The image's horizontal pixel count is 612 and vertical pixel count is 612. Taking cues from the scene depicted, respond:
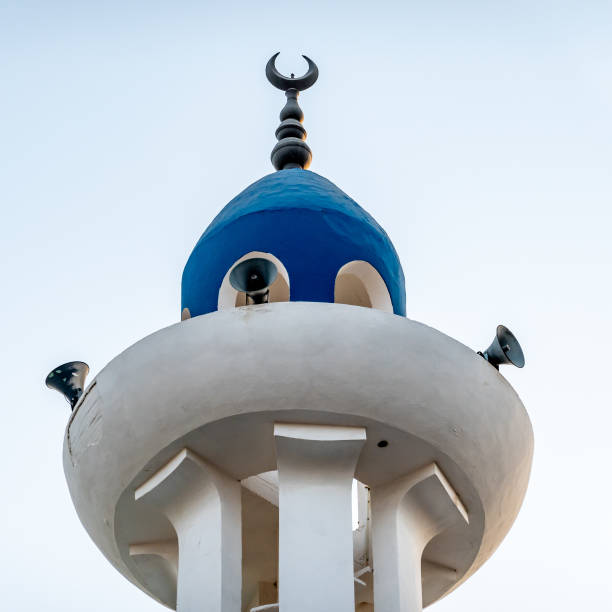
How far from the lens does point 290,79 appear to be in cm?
1756

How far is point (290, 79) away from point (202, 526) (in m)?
7.38

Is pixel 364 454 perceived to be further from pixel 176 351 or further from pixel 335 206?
pixel 335 206

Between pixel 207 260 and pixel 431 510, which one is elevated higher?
pixel 207 260

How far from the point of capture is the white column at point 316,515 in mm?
11680

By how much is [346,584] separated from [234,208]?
195 inches

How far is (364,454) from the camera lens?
495 inches

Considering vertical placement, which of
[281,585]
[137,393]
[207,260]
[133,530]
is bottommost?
[281,585]

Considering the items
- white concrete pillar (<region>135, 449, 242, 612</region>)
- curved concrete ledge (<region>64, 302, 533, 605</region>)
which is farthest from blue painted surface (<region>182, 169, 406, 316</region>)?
white concrete pillar (<region>135, 449, 242, 612</region>)

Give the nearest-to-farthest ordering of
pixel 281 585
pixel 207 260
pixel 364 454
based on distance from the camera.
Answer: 1. pixel 281 585
2. pixel 364 454
3. pixel 207 260

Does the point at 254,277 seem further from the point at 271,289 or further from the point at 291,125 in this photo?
the point at 291,125

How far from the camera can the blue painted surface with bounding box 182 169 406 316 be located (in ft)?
45.1

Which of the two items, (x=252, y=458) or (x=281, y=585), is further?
(x=252, y=458)

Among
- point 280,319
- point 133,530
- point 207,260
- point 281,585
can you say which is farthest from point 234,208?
point 281,585

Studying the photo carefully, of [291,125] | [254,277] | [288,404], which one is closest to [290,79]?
[291,125]
